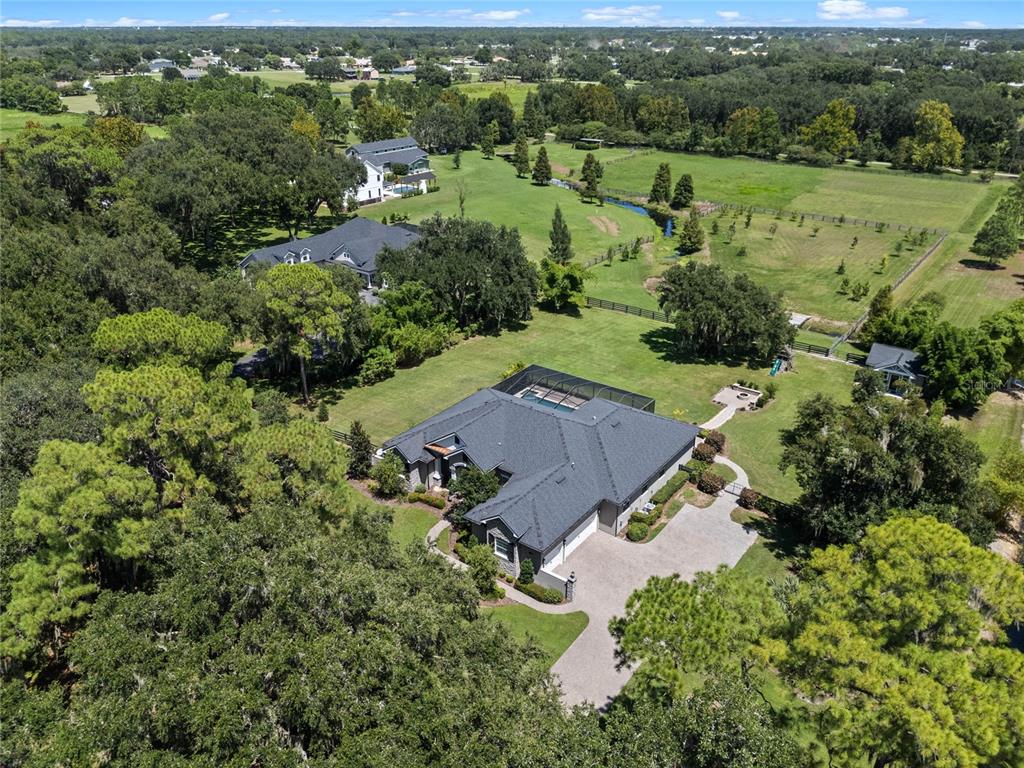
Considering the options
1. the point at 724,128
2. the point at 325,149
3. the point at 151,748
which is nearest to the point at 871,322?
the point at 151,748

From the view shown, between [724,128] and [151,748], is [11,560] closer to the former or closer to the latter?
[151,748]

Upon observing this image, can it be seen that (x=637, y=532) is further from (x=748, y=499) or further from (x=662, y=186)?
(x=662, y=186)

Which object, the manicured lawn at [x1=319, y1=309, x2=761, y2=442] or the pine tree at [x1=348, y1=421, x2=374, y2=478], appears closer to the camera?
the pine tree at [x1=348, y1=421, x2=374, y2=478]

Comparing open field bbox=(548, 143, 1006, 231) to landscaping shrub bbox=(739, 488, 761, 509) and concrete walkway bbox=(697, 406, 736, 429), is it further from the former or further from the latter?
landscaping shrub bbox=(739, 488, 761, 509)

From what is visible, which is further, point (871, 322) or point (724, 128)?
point (724, 128)

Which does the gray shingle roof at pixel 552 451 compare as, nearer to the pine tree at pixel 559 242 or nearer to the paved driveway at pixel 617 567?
the paved driveway at pixel 617 567

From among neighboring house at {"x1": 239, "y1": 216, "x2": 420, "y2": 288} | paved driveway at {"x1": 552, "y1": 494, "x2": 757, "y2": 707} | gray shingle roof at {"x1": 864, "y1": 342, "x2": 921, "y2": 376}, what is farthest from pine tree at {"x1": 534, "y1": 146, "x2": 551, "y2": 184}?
paved driveway at {"x1": 552, "y1": 494, "x2": 757, "y2": 707}
